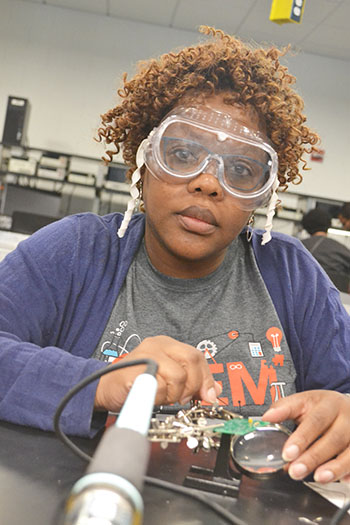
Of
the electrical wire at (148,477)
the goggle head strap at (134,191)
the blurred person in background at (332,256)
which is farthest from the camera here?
the blurred person in background at (332,256)

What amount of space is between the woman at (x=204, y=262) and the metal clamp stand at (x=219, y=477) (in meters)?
0.33

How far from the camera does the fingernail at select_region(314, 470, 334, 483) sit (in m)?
0.75

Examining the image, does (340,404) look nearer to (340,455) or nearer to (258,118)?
(340,455)

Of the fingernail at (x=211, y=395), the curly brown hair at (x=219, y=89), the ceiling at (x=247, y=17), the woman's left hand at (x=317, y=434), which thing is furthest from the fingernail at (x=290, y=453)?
the ceiling at (x=247, y=17)

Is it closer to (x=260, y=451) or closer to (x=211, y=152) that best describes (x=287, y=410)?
(x=260, y=451)

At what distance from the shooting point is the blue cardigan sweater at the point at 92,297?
3.44 ft

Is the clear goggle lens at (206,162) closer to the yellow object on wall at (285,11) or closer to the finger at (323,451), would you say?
the finger at (323,451)

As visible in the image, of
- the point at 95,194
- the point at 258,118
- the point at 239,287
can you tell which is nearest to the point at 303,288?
the point at 239,287

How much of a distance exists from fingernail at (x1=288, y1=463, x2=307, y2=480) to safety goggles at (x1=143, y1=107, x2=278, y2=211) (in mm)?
589

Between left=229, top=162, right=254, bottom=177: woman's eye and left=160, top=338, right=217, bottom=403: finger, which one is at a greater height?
left=229, top=162, right=254, bottom=177: woman's eye

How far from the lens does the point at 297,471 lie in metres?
0.72

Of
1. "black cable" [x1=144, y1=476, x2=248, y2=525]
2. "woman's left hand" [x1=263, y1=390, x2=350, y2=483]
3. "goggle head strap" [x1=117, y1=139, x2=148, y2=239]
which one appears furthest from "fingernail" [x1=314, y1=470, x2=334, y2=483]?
"goggle head strap" [x1=117, y1=139, x2=148, y2=239]

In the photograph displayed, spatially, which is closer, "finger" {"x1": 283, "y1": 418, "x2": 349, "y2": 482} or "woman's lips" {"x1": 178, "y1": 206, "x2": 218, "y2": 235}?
"finger" {"x1": 283, "y1": 418, "x2": 349, "y2": 482}

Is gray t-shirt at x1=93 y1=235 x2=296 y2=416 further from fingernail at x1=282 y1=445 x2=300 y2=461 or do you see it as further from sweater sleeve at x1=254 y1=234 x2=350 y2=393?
fingernail at x1=282 y1=445 x2=300 y2=461
